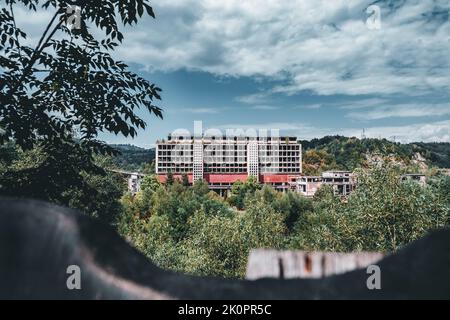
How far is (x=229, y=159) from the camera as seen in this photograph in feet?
431

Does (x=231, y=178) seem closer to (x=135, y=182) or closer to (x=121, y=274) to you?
(x=135, y=182)

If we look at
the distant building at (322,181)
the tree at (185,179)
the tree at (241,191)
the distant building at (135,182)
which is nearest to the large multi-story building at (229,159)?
the tree at (185,179)

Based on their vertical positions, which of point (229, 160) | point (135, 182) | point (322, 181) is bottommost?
point (322, 181)

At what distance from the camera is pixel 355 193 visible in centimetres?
2200

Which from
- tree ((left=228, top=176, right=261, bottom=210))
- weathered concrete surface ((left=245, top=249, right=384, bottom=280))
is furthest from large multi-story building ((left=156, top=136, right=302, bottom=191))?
weathered concrete surface ((left=245, top=249, right=384, bottom=280))

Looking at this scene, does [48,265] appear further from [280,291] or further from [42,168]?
[42,168]

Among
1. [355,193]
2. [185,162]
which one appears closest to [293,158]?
[185,162]

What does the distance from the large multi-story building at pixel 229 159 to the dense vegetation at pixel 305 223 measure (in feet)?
174

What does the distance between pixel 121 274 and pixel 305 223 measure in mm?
59552

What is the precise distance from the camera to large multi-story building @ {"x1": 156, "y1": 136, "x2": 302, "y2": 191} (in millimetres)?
125750

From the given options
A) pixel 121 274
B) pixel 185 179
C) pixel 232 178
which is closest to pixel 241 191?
pixel 232 178

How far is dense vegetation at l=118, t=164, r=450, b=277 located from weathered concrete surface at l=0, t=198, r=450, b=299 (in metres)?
2.75

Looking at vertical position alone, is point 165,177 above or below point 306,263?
above

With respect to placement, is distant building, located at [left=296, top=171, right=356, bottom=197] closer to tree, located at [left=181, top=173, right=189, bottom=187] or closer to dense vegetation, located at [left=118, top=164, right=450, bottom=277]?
tree, located at [left=181, top=173, right=189, bottom=187]
